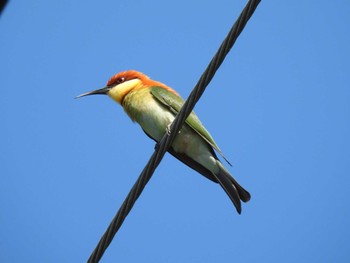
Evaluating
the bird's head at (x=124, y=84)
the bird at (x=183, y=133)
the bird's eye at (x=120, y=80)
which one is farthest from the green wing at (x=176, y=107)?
the bird's eye at (x=120, y=80)

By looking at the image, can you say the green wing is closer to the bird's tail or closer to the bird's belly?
the bird's belly

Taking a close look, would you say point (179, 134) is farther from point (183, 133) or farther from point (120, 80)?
point (120, 80)

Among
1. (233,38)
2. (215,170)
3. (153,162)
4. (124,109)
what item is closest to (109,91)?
(124,109)

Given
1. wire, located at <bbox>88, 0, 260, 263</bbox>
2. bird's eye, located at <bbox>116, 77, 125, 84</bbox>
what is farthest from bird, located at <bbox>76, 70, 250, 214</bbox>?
wire, located at <bbox>88, 0, 260, 263</bbox>

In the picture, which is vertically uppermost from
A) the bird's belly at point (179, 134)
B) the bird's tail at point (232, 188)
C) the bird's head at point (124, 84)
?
the bird's head at point (124, 84)

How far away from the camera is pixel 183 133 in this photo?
3.21 m

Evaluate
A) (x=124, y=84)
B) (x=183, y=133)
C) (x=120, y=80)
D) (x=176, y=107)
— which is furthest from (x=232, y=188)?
(x=120, y=80)

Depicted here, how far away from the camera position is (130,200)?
6.13ft

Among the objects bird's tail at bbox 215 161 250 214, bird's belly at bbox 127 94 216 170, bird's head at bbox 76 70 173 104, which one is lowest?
bird's tail at bbox 215 161 250 214

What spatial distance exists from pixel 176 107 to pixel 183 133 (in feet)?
0.63

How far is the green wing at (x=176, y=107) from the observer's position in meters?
3.15

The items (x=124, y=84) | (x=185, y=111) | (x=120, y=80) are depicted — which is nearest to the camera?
(x=185, y=111)

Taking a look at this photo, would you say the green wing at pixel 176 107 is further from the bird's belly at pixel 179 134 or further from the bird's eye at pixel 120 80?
the bird's eye at pixel 120 80

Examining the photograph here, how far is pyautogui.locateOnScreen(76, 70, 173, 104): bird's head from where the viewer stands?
11.7 ft
